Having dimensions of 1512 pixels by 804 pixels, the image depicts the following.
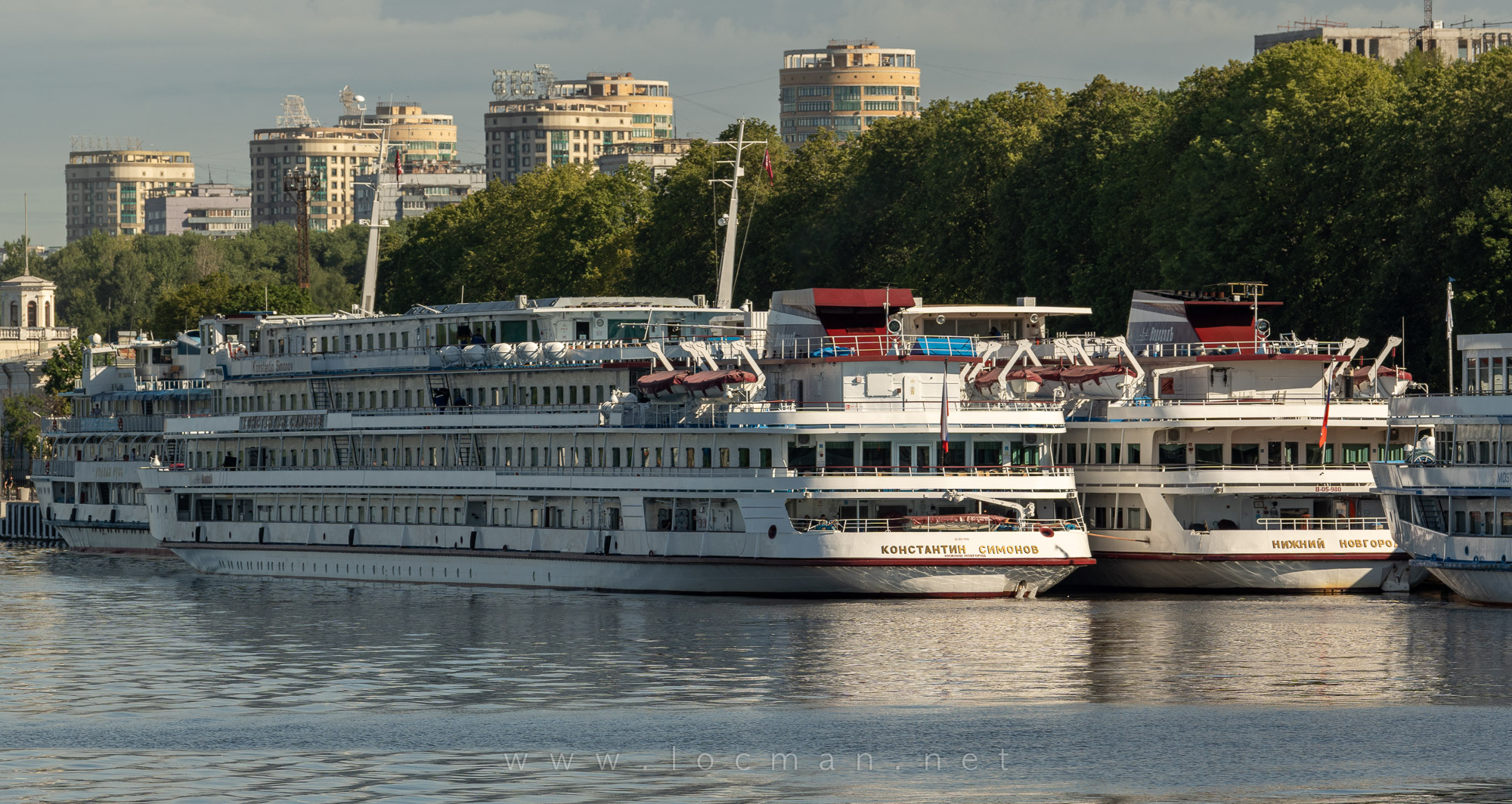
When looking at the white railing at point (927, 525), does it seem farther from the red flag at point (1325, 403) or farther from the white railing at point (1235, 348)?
the white railing at point (1235, 348)

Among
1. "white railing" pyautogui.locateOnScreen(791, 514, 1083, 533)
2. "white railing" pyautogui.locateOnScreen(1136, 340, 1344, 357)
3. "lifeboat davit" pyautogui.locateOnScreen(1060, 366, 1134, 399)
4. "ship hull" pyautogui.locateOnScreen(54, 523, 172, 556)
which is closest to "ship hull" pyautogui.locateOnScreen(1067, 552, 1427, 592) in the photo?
"lifeboat davit" pyautogui.locateOnScreen(1060, 366, 1134, 399)

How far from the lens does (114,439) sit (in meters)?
108

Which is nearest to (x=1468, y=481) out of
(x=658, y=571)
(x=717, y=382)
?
(x=717, y=382)

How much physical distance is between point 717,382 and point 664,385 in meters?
2.69

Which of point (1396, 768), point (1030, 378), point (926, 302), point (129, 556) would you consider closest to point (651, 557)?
point (1030, 378)

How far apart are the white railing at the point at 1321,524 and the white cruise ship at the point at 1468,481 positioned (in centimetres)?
374

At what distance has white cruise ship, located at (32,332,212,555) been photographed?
104750 millimetres

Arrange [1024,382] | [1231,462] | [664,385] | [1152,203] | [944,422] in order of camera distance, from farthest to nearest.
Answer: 1. [1152,203]
2. [1024,382]
3. [664,385]
4. [1231,462]
5. [944,422]

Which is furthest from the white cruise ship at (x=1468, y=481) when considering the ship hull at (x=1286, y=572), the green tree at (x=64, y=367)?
the green tree at (x=64, y=367)

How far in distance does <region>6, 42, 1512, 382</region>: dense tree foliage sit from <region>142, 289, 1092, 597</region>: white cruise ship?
45.1ft

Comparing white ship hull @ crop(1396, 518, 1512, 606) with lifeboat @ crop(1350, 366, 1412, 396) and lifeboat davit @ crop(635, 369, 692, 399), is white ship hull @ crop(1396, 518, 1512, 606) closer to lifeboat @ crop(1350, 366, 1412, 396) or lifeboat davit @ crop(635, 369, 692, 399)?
lifeboat @ crop(1350, 366, 1412, 396)

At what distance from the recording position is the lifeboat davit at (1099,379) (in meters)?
74.8

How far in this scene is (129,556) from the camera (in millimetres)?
104000

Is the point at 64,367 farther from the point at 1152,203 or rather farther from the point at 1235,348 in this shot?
the point at 1235,348
